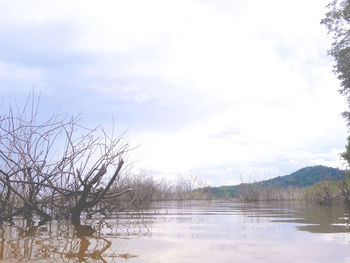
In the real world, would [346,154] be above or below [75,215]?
above

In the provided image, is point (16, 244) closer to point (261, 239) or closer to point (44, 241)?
point (44, 241)

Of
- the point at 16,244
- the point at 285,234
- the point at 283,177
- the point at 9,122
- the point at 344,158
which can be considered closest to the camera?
the point at 16,244

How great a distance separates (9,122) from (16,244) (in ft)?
8.76

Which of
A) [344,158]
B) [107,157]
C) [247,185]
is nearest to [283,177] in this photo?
[247,185]

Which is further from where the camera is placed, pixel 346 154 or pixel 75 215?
pixel 346 154

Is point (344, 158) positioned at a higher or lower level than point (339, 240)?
Result: higher

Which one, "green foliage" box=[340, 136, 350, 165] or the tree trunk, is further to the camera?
"green foliage" box=[340, 136, 350, 165]

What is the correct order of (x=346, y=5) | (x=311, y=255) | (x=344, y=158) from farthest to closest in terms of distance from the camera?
(x=346, y=5), (x=344, y=158), (x=311, y=255)

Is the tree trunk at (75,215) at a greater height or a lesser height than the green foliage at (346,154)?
lesser

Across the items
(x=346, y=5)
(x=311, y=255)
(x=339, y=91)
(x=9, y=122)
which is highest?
(x=346, y=5)

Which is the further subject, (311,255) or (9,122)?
(9,122)

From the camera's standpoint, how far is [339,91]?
17.9m

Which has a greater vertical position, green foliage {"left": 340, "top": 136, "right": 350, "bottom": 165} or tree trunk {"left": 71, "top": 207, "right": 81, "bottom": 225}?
green foliage {"left": 340, "top": 136, "right": 350, "bottom": 165}

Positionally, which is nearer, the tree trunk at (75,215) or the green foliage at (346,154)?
the tree trunk at (75,215)
